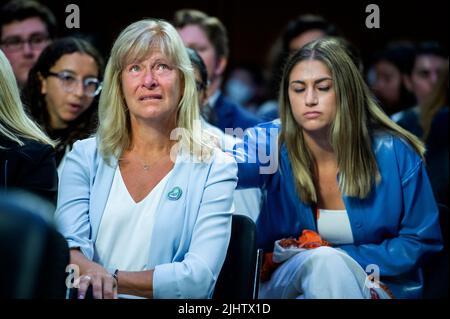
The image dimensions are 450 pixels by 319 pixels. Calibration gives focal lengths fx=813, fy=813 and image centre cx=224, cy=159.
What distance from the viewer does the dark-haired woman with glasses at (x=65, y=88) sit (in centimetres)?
331

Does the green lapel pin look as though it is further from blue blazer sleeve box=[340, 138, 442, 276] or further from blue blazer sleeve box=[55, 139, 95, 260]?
blue blazer sleeve box=[340, 138, 442, 276]

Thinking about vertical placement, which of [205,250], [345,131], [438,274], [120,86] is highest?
[120,86]

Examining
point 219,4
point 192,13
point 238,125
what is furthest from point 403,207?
point 219,4

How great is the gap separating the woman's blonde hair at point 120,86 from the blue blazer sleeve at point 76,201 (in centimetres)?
8

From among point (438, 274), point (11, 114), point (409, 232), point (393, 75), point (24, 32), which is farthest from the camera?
point (393, 75)

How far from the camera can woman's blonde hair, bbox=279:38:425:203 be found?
2883 mm

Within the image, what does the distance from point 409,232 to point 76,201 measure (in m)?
1.15

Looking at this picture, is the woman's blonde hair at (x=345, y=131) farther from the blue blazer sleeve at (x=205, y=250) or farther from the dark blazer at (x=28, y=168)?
the dark blazer at (x=28, y=168)

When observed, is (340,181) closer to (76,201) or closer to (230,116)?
Answer: (76,201)

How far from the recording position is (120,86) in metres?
2.69

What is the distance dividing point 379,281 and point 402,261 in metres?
0.11

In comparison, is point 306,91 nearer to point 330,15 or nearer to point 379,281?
point 379,281

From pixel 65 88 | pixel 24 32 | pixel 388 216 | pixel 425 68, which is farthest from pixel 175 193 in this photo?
pixel 425 68

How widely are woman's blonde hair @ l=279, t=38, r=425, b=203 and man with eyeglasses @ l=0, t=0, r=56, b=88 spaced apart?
143cm
